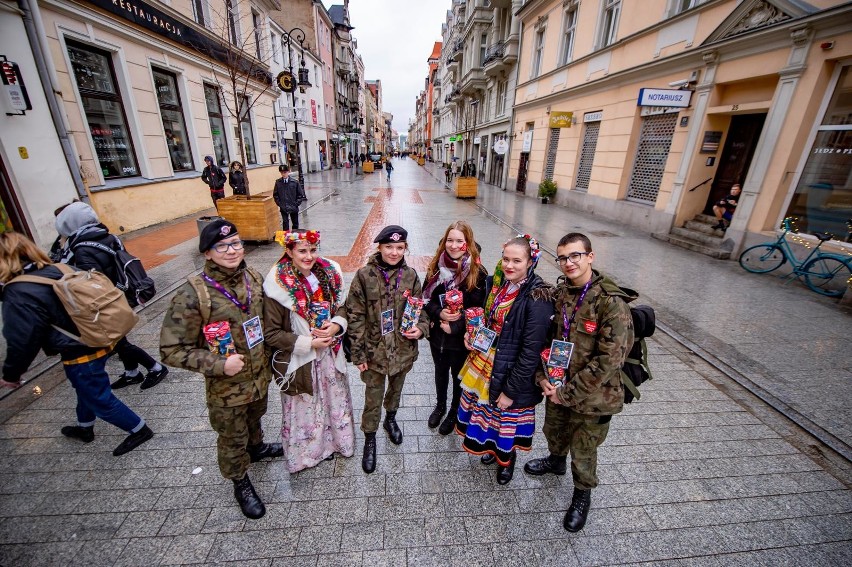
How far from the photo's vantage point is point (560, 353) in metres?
2.31

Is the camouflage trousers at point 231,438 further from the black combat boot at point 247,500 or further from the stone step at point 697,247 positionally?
the stone step at point 697,247

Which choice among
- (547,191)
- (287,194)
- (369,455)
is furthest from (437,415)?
(547,191)

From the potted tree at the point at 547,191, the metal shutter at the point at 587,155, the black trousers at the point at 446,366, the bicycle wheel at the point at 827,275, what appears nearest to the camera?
the black trousers at the point at 446,366

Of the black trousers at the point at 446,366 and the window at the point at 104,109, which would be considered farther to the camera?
the window at the point at 104,109

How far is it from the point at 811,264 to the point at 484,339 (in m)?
8.24

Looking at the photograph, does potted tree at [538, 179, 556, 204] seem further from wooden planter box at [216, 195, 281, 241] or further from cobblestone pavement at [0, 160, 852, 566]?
cobblestone pavement at [0, 160, 852, 566]

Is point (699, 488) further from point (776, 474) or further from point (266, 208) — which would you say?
point (266, 208)

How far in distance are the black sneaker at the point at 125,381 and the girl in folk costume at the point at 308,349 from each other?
7.53 feet

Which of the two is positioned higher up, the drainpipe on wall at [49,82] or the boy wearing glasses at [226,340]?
the drainpipe on wall at [49,82]

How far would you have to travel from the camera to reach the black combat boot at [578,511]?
244 cm

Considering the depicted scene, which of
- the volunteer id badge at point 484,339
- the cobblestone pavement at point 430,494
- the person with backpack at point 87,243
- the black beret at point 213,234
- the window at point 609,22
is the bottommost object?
the cobblestone pavement at point 430,494

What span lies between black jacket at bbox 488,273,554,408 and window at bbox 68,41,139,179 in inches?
462

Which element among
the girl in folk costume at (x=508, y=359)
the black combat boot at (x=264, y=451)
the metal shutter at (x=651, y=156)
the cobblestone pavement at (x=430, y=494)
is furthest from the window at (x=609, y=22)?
the black combat boot at (x=264, y=451)

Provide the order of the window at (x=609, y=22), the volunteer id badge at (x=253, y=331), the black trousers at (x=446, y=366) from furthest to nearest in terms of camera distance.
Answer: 1. the window at (x=609, y=22)
2. the black trousers at (x=446, y=366)
3. the volunteer id badge at (x=253, y=331)
